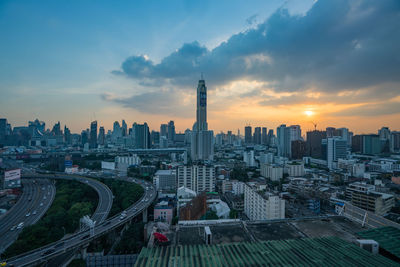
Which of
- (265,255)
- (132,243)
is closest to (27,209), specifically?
(132,243)

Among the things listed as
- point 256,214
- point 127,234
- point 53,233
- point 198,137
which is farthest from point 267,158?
point 53,233

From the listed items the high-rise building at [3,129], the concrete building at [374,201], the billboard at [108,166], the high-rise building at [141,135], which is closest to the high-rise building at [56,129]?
the high-rise building at [3,129]

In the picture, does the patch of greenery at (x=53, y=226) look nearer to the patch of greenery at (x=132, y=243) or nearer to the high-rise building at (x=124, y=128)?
the patch of greenery at (x=132, y=243)

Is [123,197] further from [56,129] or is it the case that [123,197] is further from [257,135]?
[56,129]

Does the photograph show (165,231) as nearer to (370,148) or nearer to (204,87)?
(204,87)

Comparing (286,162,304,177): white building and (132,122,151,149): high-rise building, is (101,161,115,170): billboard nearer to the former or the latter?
(286,162,304,177): white building
